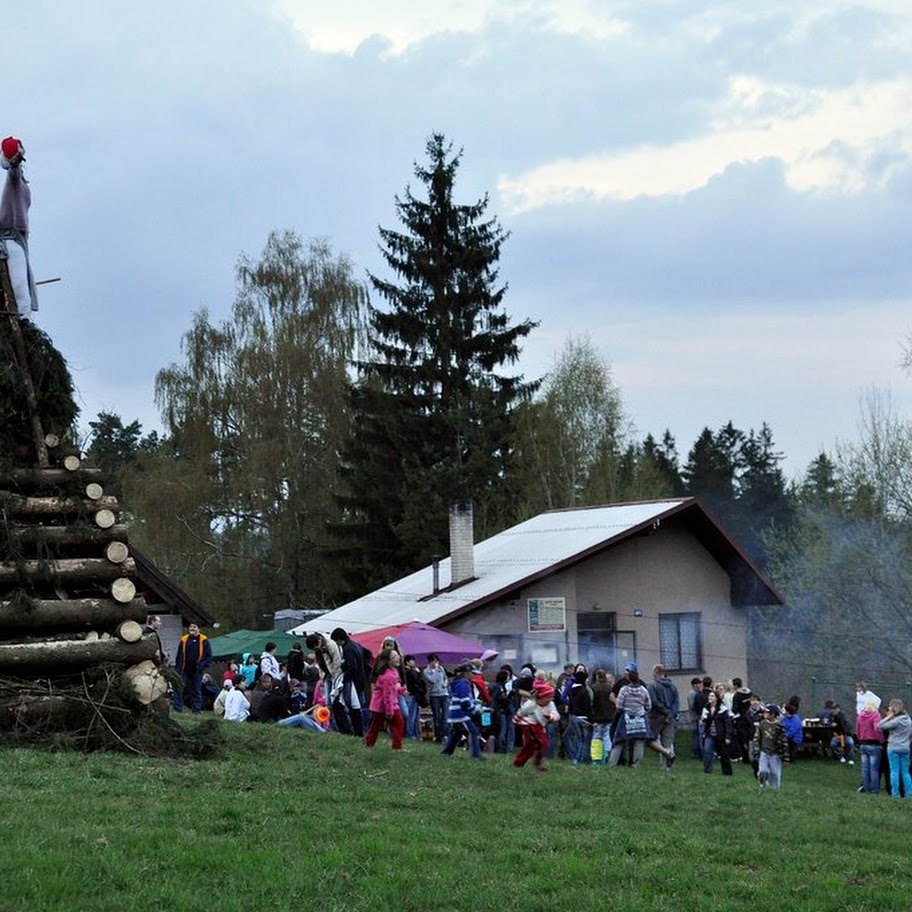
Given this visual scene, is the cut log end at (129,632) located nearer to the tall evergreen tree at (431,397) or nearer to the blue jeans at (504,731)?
the blue jeans at (504,731)

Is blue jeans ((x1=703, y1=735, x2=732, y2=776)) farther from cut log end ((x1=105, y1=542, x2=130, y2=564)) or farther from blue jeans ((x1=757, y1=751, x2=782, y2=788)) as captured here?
cut log end ((x1=105, y1=542, x2=130, y2=564))

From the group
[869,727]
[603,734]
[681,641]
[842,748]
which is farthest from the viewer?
[681,641]

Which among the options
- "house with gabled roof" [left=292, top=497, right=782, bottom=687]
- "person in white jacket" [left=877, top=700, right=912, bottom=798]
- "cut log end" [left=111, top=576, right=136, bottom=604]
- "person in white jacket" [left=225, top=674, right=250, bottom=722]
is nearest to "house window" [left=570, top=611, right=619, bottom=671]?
"house with gabled roof" [left=292, top=497, right=782, bottom=687]

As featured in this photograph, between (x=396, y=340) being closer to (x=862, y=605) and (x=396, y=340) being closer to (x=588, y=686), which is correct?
(x=862, y=605)

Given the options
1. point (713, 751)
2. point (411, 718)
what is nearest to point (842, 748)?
point (713, 751)

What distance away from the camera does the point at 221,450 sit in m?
Answer: 56.8

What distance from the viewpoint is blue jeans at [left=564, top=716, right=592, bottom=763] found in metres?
24.9

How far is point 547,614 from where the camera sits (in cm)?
3547

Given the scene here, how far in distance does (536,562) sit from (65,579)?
20.1 meters

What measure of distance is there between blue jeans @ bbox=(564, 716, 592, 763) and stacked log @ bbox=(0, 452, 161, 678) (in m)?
9.94

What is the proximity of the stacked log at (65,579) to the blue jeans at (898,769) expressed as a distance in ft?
38.6

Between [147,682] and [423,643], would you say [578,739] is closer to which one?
[423,643]

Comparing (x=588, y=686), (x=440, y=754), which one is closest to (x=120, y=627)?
(x=440, y=754)

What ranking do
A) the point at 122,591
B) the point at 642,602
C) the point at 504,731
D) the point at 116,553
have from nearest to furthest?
the point at 122,591
the point at 116,553
the point at 504,731
the point at 642,602
